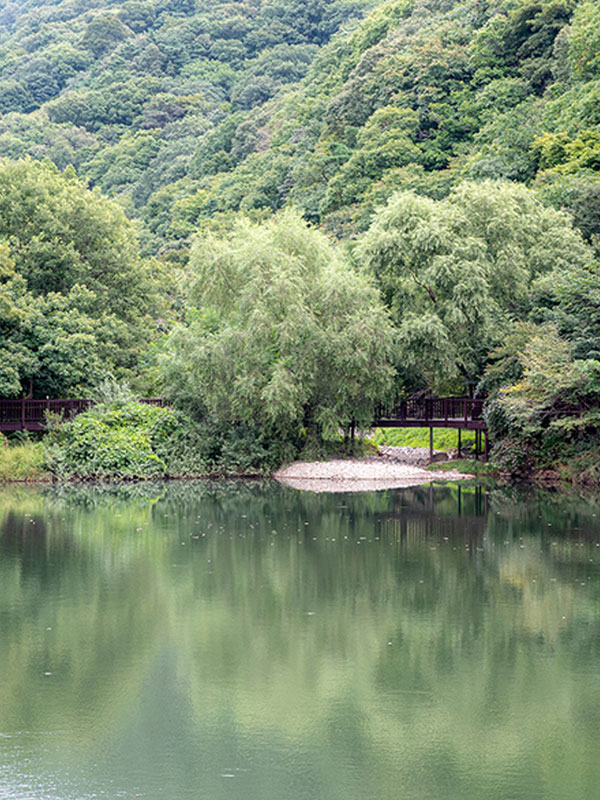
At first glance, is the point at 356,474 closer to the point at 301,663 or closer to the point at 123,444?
the point at 123,444

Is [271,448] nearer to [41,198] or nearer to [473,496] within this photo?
[473,496]

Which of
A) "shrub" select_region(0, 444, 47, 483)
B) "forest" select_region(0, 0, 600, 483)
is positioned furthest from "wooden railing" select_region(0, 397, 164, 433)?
"shrub" select_region(0, 444, 47, 483)

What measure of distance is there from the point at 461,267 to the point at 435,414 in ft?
16.1

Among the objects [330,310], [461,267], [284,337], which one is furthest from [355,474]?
[461,267]

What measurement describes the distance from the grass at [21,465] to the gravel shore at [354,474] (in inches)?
285

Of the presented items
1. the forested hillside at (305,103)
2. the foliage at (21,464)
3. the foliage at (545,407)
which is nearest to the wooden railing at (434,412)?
the foliage at (545,407)

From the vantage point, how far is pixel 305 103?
3100 inches

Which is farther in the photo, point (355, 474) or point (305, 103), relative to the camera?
point (305, 103)

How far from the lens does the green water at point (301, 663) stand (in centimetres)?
765

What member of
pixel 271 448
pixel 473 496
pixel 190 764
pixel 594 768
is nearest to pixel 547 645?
pixel 594 768

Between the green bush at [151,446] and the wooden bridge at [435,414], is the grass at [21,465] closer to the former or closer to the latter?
the green bush at [151,446]

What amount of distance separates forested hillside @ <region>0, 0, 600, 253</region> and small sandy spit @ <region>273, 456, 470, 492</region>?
11.5m

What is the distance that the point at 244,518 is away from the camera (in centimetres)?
2233

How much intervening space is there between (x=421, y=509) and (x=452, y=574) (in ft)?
27.0
